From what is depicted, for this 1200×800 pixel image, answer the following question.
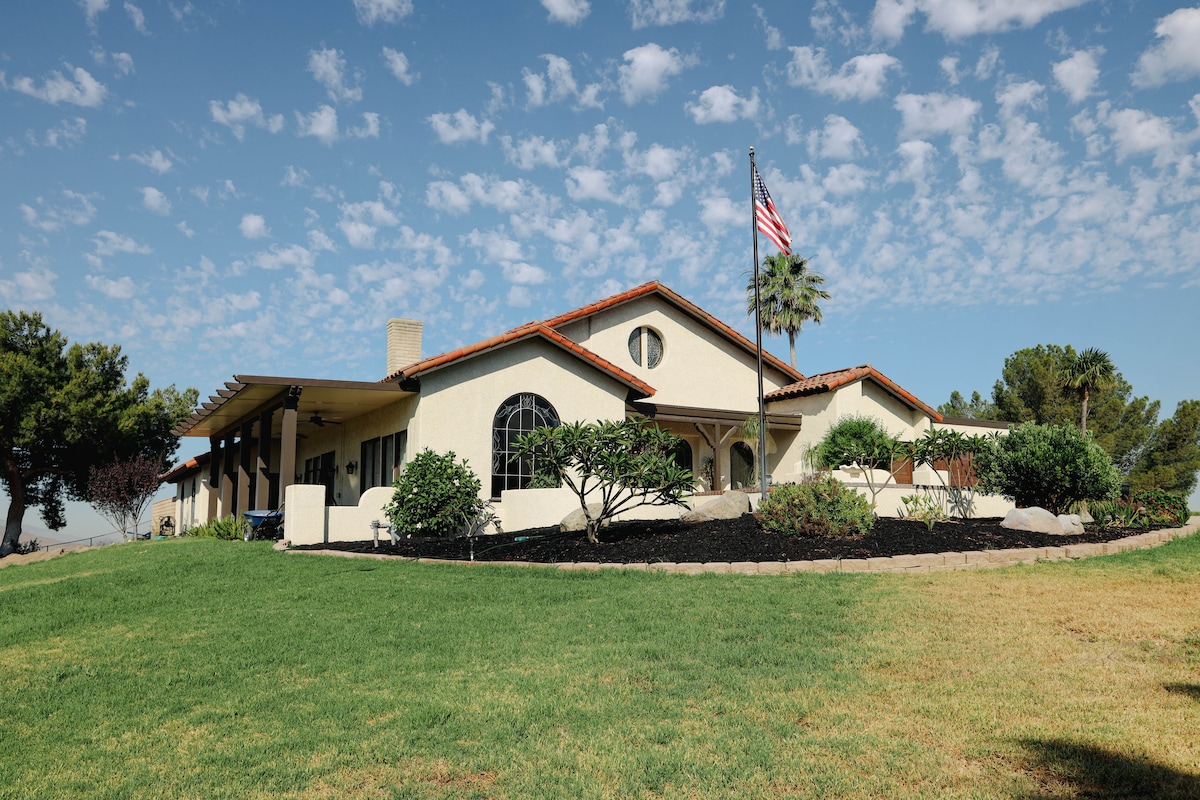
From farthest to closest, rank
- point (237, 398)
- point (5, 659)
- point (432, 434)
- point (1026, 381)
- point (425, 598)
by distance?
point (1026, 381), point (237, 398), point (432, 434), point (425, 598), point (5, 659)

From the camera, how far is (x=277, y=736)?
19.0 feet

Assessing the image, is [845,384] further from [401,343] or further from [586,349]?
[401,343]

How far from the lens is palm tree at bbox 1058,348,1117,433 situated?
3672cm

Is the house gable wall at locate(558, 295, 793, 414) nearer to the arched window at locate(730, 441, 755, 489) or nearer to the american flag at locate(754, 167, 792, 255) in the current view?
the arched window at locate(730, 441, 755, 489)

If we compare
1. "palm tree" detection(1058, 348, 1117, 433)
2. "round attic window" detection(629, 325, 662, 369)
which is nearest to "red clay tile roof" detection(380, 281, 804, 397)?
"round attic window" detection(629, 325, 662, 369)

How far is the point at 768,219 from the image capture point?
18.2 metres

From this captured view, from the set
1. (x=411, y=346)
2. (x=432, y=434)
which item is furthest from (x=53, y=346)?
(x=432, y=434)

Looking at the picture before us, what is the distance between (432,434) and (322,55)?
25.1 ft

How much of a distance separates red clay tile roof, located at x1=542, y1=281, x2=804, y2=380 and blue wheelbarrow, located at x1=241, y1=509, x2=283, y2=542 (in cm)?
813

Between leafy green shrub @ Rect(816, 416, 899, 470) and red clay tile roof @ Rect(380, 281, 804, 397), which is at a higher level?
red clay tile roof @ Rect(380, 281, 804, 397)

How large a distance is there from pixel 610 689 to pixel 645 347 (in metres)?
18.9

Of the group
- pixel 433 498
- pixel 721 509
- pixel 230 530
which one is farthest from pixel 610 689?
pixel 230 530

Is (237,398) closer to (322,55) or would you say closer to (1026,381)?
(322,55)

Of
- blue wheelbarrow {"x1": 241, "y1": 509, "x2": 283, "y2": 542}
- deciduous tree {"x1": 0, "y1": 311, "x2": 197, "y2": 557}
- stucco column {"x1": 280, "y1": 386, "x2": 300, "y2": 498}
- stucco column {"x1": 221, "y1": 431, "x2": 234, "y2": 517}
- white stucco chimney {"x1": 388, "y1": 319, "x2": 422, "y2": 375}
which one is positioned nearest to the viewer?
stucco column {"x1": 280, "y1": 386, "x2": 300, "y2": 498}
